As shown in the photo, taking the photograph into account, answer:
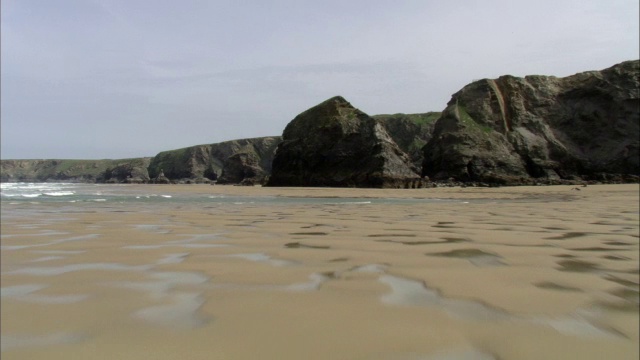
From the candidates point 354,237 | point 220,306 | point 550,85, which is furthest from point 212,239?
point 550,85

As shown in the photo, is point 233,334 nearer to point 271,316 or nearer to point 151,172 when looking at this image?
point 271,316

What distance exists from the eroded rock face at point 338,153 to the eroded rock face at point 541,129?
A: 19.2ft

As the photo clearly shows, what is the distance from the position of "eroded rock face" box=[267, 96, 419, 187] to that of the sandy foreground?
30563 millimetres

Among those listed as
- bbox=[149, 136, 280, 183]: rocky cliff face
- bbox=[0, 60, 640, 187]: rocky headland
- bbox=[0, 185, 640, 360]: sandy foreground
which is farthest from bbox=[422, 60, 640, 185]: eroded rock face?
bbox=[149, 136, 280, 183]: rocky cliff face

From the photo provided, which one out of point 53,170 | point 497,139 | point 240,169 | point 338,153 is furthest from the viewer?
point 53,170

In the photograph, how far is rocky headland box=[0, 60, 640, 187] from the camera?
38188 millimetres

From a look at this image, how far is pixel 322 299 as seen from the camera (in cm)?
203

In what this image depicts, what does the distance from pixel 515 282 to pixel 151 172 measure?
4856 inches

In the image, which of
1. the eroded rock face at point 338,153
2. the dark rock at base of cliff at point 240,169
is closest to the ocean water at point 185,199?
the eroded rock face at point 338,153

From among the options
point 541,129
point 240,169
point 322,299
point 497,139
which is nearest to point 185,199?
point 322,299

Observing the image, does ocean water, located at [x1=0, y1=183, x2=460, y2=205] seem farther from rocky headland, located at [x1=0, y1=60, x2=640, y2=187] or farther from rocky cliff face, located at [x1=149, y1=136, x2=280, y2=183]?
rocky cliff face, located at [x1=149, y1=136, x2=280, y2=183]

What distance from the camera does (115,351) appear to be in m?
1.45

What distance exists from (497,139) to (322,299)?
144 feet

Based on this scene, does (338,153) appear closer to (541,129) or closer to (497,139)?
(497,139)
